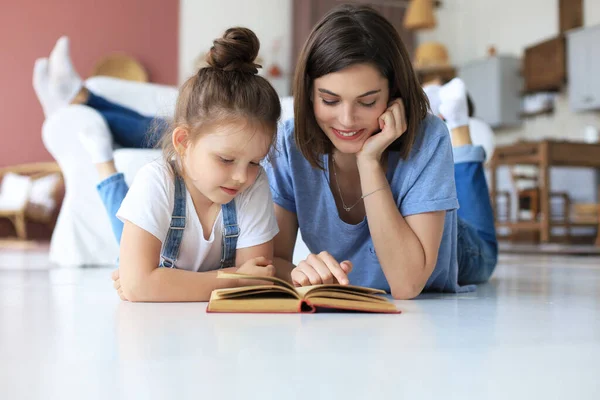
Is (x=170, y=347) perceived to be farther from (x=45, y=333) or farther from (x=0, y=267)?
(x=0, y=267)

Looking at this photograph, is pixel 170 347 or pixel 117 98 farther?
pixel 117 98

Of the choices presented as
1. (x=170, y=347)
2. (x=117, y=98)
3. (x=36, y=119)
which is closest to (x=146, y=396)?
(x=170, y=347)

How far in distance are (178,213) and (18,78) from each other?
571cm

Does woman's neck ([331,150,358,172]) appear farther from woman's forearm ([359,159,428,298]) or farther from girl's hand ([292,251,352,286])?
girl's hand ([292,251,352,286])

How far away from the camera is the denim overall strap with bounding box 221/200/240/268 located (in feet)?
4.32

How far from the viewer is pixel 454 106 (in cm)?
193

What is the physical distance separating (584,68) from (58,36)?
5314 mm

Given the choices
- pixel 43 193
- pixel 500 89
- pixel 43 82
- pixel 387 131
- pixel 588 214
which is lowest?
pixel 588 214

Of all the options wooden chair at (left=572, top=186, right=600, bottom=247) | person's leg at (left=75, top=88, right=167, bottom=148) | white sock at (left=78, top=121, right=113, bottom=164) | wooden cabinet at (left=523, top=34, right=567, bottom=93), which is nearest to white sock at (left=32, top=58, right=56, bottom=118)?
person's leg at (left=75, top=88, right=167, bottom=148)

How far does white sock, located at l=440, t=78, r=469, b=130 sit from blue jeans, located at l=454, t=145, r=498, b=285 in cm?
9

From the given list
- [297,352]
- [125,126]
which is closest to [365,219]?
[297,352]

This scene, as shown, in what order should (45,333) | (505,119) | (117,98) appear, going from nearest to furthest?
(45,333) < (117,98) < (505,119)

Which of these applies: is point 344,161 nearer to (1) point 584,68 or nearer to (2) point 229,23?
(1) point 584,68

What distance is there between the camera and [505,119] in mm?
7203
